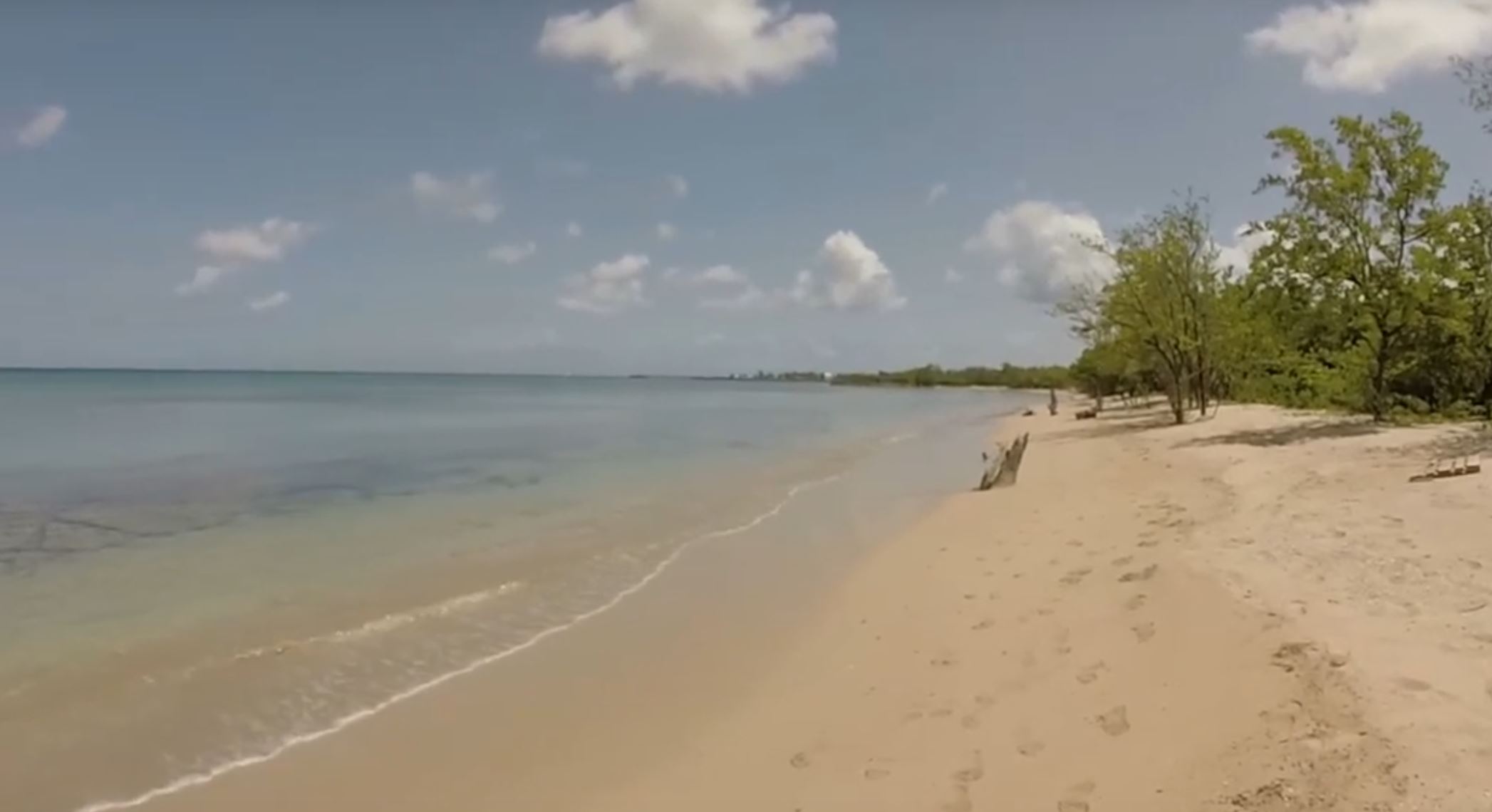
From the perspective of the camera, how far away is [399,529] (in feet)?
46.3

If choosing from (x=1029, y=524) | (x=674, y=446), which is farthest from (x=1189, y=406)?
(x=1029, y=524)

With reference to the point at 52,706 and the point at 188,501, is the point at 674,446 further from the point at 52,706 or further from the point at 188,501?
the point at 52,706

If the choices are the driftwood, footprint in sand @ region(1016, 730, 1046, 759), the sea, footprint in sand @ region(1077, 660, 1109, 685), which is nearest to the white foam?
the sea

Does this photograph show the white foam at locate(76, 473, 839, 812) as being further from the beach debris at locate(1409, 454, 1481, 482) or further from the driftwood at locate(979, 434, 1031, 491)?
the beach debris at locate(1409, 454, 1481, 482)

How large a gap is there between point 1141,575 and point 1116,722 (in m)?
3.43

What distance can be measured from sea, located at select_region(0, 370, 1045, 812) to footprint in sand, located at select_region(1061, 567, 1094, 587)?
3350 mm

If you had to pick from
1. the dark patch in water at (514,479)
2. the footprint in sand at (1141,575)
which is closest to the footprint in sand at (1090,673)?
the footprint in sand at (1141,575)

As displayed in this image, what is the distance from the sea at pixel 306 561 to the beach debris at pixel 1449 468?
6.46 meters

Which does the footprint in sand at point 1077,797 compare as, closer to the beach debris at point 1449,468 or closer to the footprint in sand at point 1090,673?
the footprint in sand at point 1090,673

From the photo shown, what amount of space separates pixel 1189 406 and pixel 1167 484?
21775 millimetres

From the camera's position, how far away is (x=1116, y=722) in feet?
17.3

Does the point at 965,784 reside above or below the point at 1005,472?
below

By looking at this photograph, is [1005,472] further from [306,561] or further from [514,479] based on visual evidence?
[306,561]

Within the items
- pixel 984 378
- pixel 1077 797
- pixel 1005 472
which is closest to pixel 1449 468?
pixel 1005 472
